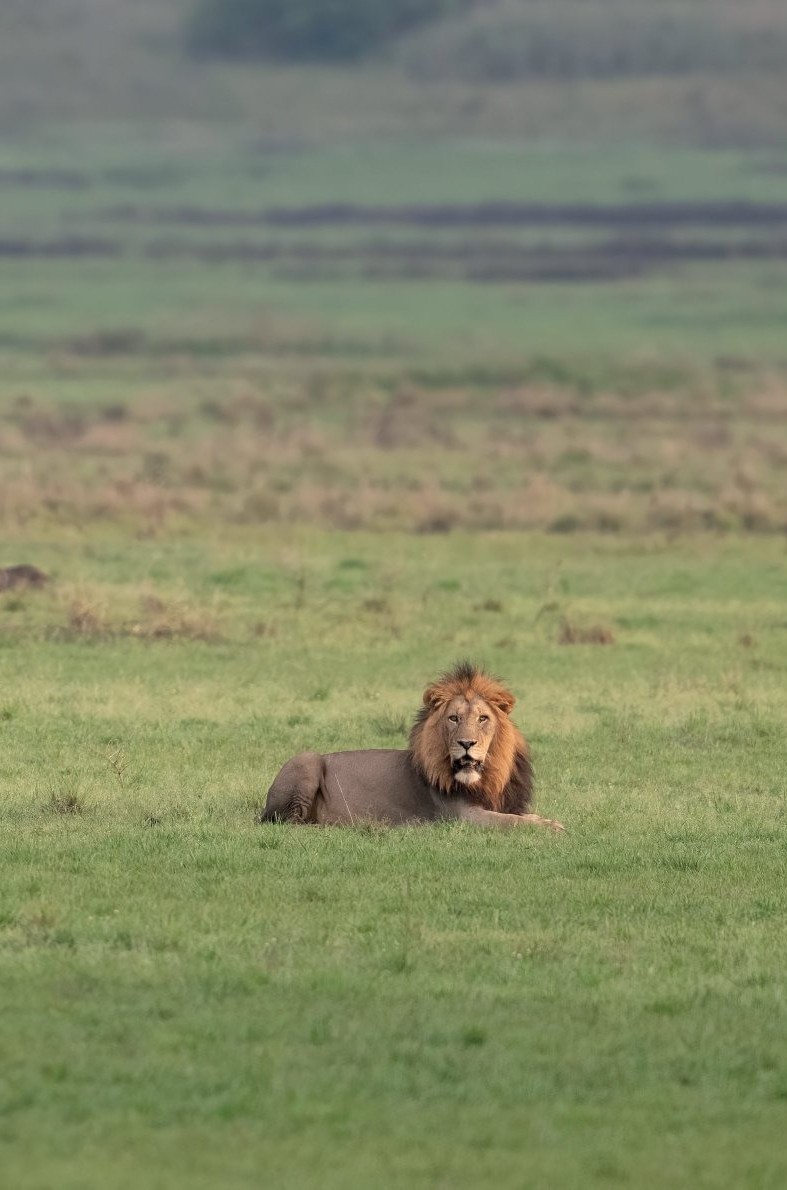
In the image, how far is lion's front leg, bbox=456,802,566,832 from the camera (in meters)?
12.3

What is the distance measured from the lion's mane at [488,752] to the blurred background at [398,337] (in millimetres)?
18093

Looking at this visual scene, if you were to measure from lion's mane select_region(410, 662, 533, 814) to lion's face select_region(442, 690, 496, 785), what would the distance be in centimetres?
5

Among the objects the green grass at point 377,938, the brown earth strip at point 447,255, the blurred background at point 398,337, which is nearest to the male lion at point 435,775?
the green grass at point 377,938

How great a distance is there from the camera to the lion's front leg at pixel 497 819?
12.3m

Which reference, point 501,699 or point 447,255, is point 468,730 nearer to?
point 501,699

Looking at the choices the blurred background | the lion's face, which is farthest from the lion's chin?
the blurred background

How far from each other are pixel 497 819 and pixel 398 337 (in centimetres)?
7940

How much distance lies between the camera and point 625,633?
21500 mm

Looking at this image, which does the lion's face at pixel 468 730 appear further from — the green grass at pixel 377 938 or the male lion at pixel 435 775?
the green grass at pixel 377 938

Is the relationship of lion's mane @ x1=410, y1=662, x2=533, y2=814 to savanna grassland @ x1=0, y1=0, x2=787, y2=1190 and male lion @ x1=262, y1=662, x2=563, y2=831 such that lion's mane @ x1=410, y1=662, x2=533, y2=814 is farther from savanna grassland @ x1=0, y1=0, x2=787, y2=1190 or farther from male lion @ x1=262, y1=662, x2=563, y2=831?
savanna grassland @ x1=0, y1=0, x2=787, y2=1190

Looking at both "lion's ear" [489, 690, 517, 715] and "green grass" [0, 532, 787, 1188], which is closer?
"green grass" [0, 532, 787, 1188]

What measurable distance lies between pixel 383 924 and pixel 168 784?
3.89 meters

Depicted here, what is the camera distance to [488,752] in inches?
484

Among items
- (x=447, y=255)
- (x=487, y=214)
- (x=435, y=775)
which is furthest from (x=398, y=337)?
(x=435, y=775)
